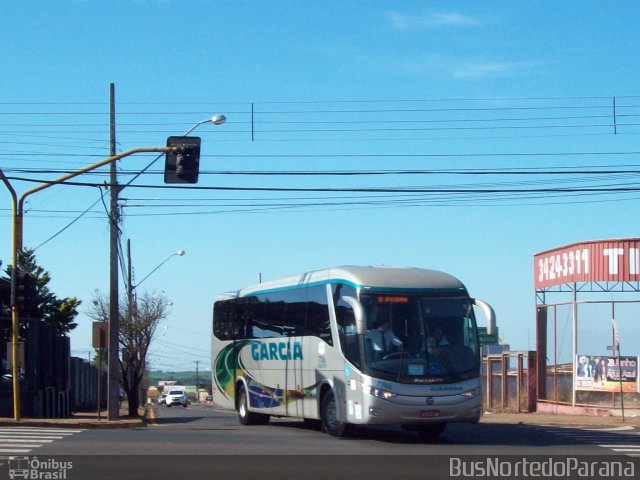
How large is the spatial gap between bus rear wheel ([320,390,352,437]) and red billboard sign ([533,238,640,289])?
46.1ft

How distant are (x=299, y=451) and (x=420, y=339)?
345 centimetres

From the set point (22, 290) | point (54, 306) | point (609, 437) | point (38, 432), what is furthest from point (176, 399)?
point (609, 437)

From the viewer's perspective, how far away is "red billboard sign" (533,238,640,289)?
3036 cm

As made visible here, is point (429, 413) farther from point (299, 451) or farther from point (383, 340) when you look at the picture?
point (299, 451)

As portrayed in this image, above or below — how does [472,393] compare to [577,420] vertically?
above

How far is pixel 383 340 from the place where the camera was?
59.6ft

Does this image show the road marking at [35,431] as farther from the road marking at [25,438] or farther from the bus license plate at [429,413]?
the bus license plate at [429,413]

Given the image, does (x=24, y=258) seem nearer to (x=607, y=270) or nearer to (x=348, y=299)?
(x=607, y=270)

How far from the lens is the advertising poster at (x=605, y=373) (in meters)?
29.6

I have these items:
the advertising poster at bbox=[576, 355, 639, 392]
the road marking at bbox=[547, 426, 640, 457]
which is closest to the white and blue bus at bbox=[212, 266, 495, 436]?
the road marking at bbox=[547, 426, 640, 457]

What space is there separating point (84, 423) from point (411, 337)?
9090 mm

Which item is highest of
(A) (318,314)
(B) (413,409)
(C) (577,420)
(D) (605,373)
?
(A) (318,314)
